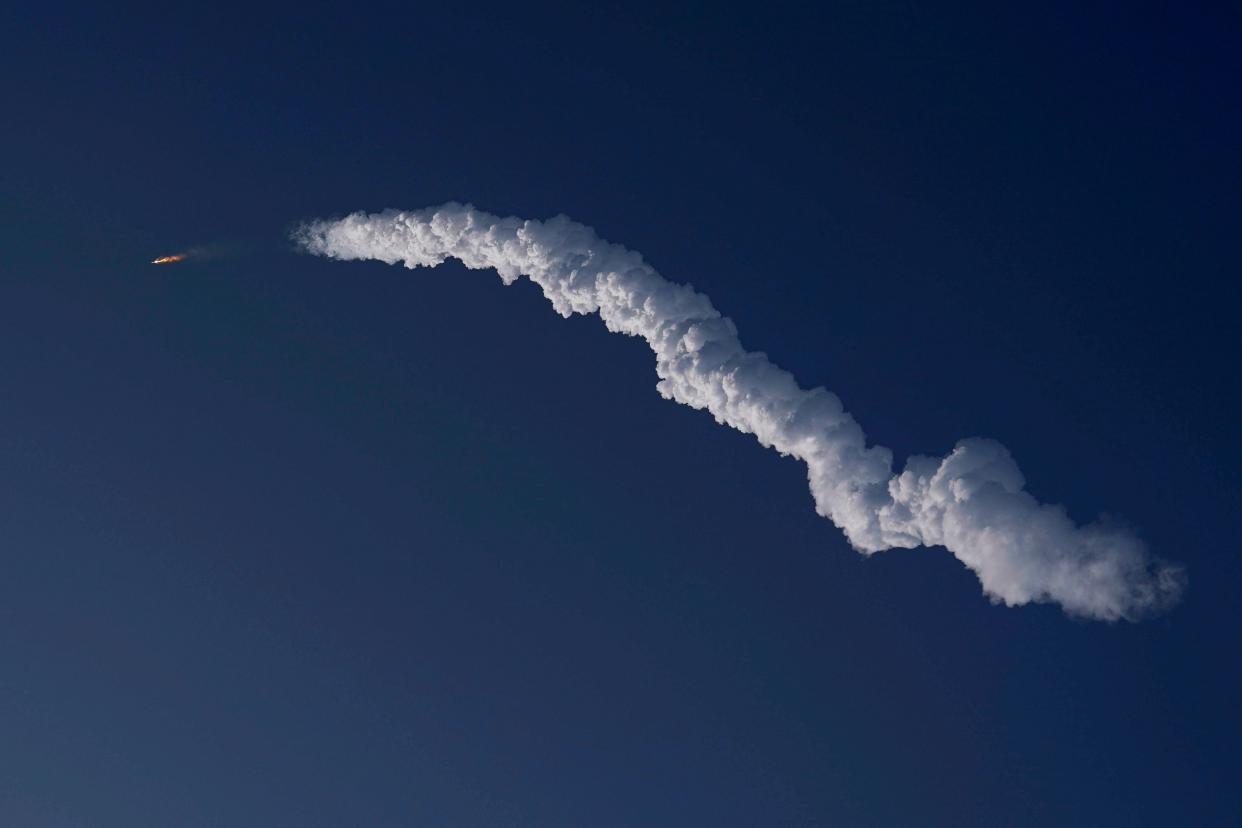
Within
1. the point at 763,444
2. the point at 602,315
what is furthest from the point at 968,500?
the point at 602,315

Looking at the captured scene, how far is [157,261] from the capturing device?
119 m

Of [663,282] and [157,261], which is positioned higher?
[663,282]

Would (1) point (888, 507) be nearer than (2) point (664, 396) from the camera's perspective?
Yes

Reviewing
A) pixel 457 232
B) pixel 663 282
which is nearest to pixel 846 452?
pixel 663 282

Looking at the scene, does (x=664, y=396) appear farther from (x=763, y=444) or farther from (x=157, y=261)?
(x=157, y=261)

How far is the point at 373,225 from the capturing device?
115625 mm

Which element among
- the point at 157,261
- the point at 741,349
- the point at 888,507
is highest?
the point at 741,349

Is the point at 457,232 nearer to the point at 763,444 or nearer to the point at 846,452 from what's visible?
the point at 763,444

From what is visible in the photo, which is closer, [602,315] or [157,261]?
[602,315]

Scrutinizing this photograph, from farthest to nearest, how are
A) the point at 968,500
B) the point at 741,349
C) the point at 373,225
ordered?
the point at 373,225 < the point at 741,349 < the point at 968,500

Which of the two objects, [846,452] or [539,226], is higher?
[539,226]

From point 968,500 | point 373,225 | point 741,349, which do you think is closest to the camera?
point 968,500

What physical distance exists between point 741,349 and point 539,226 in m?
24.0

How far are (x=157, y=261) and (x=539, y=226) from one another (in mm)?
42822
